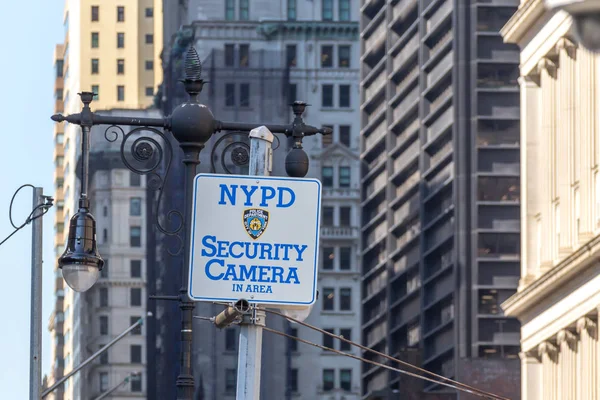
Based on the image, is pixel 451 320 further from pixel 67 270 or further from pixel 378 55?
pixel 67 270

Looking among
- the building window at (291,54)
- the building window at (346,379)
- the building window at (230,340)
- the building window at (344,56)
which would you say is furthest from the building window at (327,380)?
the building window at (291,54)

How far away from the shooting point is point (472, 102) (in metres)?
118

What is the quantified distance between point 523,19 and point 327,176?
124 m

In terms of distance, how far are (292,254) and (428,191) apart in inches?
4539

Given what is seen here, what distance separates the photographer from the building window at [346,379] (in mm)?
173250

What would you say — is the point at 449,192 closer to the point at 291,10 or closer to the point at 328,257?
the point at 328,257

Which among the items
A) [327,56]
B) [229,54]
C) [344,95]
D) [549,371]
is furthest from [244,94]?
[549,371]

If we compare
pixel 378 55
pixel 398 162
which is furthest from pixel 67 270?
pixel 378 55

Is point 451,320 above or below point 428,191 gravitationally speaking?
below

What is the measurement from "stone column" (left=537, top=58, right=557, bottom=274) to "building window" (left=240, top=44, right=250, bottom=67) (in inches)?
4921

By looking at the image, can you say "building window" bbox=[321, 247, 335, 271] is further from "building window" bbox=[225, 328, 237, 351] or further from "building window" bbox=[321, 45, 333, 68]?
"building window" bbox=[321, 45, 333, 68]

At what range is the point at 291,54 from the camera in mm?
180500

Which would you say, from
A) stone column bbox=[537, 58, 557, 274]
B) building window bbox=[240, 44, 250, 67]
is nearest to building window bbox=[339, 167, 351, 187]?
building window bbox=[240, 44, 250, 67]

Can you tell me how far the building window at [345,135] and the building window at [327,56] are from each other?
633cm
